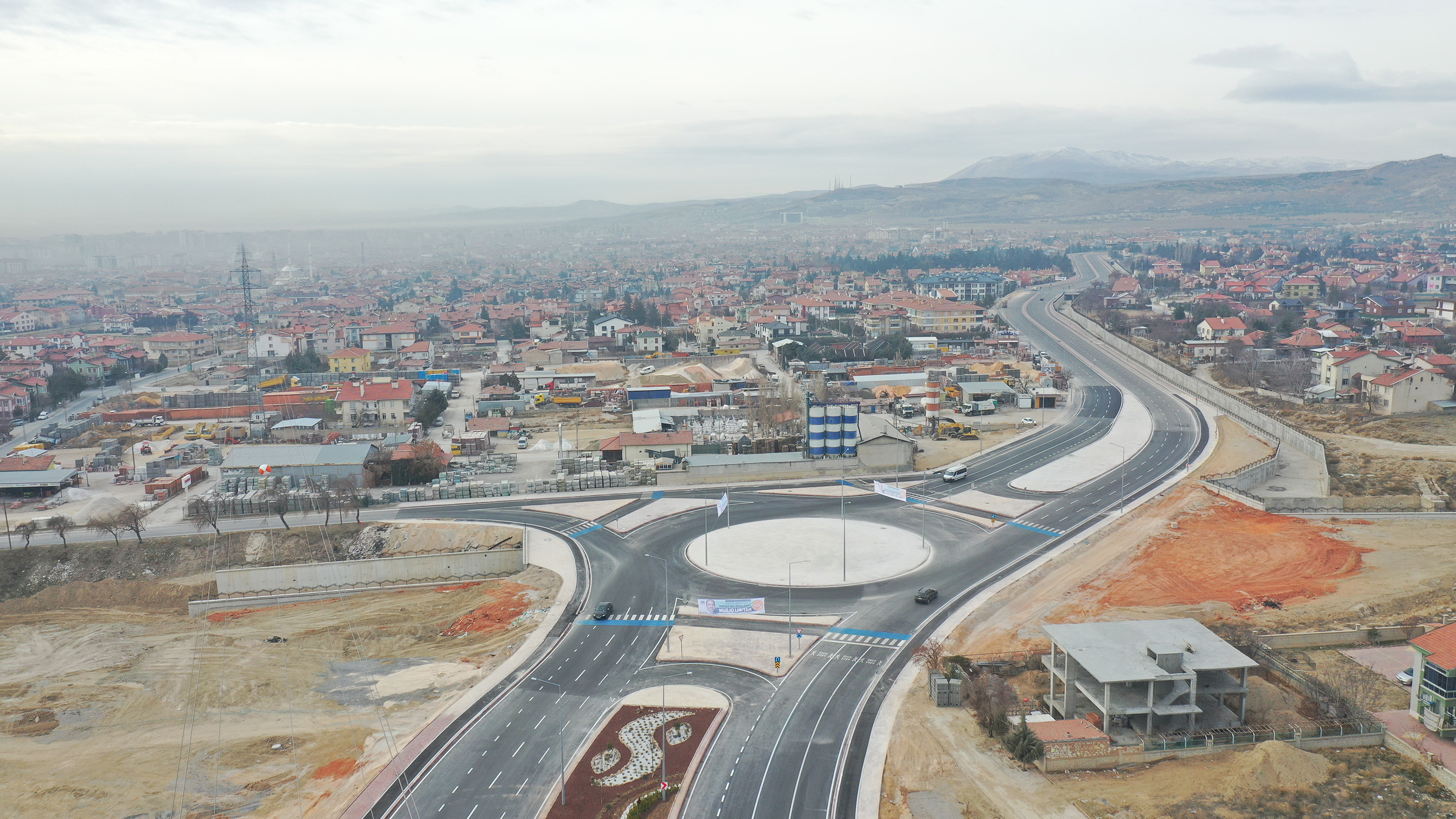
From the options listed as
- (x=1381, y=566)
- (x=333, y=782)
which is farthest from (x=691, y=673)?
(x=1381, y=566)

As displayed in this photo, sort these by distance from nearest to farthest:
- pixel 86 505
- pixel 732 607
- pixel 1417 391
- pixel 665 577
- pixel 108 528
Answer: pixel 732 607 → pixel 665 577 → pixel 108 528 → pixel 86 505 → pixel 1417 391

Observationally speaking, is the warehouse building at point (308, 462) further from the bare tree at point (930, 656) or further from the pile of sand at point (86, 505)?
the bare tree at point (930, 656)

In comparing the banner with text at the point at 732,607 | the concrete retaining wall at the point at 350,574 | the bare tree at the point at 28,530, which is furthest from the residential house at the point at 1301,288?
the bare tree at the point at 28,530

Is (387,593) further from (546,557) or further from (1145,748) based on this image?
(1145,748)

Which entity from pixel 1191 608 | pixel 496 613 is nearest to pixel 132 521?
pixel 496 613

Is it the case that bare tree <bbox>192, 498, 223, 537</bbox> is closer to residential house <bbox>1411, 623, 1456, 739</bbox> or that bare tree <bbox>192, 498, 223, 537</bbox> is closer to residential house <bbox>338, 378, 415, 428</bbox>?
residential house <bbox>338, 378, 415, 428</bbox>

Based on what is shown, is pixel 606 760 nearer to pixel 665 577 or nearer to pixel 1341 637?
pixel 665 577
